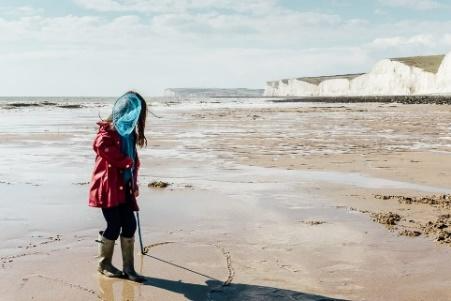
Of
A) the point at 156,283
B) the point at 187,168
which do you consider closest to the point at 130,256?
the point at 156,283

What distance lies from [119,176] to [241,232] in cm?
240

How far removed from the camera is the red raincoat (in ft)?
16.8

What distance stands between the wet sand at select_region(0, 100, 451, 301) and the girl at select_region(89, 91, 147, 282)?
0.99 feet

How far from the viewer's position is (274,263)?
5.75m

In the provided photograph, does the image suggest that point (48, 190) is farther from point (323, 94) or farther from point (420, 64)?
point (323, 94)

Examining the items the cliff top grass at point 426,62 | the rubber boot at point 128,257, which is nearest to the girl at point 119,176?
the rubber boot at point 128,257

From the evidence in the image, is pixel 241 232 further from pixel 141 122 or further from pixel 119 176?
pixel 141 122

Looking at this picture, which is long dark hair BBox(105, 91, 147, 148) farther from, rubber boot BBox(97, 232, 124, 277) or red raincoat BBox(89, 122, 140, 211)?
rubber boot BBox(97, 232, 124, 277)

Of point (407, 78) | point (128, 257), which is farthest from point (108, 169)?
point (407, 78)

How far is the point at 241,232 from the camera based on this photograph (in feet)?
23.1

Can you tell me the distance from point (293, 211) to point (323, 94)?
192 meters

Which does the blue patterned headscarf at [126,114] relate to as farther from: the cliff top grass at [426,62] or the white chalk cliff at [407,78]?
the cliff top grass at [426,62]

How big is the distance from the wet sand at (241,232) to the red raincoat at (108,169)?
847 millimetres

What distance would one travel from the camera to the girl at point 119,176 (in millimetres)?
5145
